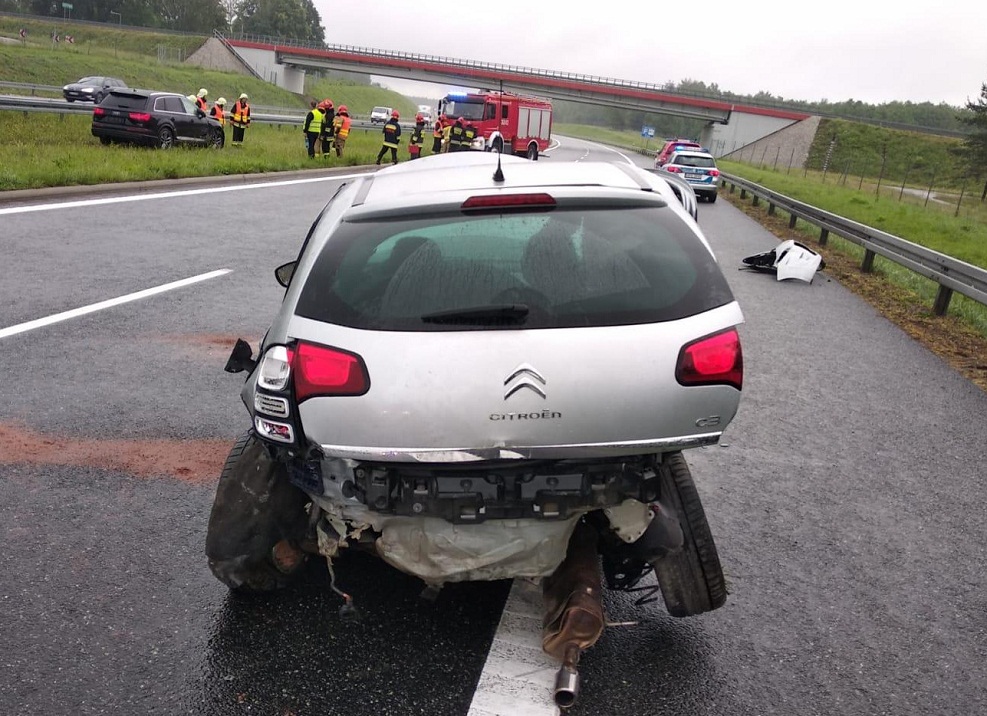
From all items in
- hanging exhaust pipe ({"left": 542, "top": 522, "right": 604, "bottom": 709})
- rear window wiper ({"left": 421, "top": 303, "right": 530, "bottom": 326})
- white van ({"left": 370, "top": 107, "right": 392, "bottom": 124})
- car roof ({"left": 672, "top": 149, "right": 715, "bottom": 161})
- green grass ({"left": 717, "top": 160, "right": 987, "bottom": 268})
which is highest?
rear window wiper ({"left": 421, "top": 303, "right": 530, "bottom": 326})

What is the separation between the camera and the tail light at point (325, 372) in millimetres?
2775

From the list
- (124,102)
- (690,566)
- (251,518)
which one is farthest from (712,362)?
(124,102)

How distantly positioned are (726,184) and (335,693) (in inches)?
1557

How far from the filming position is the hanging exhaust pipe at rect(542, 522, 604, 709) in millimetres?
2850

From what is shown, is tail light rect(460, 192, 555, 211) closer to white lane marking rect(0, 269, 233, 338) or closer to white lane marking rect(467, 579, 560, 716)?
white lane marking rect(467, 579, 560, 716)

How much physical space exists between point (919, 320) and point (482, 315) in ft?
31.7

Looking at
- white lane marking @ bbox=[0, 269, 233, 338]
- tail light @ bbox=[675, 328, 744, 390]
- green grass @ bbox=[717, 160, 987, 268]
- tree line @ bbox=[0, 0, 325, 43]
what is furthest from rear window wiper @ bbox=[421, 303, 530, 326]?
tree line @ bbox=[0, 0, 325, 43]

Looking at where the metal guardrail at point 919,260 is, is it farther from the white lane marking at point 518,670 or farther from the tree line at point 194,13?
the tree line at point 194,13

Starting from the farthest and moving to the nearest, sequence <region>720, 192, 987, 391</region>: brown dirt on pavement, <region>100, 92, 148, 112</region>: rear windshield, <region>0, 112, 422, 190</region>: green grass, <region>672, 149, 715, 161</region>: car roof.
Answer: <region>672, 149, 715, 161</region>: car roof < <region>100, 92, 148, 112</region>: rear windshield < <region>0, 112, 422, 190</region>: green grass < <region>720, 192, 987, 391</region>: brown dirt on pavement

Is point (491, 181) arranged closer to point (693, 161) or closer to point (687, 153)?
point (693, 161)

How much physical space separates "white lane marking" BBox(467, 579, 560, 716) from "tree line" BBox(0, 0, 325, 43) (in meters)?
122

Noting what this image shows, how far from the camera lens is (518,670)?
122 inches

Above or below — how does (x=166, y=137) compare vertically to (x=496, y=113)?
above

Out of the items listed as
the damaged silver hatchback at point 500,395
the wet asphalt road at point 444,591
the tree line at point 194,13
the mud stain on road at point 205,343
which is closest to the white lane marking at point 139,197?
the wet asphalt road at point 444,591
